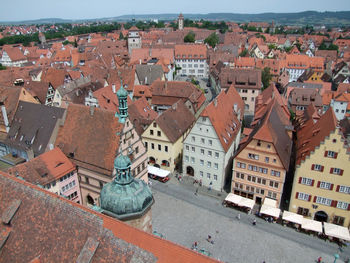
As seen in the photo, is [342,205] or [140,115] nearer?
[342,205]

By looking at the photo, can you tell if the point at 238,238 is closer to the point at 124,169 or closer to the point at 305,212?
the point at 305,212

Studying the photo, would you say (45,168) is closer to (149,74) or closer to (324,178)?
(324,178)

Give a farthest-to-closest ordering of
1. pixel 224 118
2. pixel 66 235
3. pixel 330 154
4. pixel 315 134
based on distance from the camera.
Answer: pixel 224 118, pixel 315 134, pixel 330 154, pixel 66 235

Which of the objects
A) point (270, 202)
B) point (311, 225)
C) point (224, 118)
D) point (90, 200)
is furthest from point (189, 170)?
point (311, 225)

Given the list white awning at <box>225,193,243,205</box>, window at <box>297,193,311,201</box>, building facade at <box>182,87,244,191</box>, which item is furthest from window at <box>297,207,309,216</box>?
building facade at <box>182,87,244,191</box>

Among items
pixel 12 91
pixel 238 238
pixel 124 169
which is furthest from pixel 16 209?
pixel 12 91
